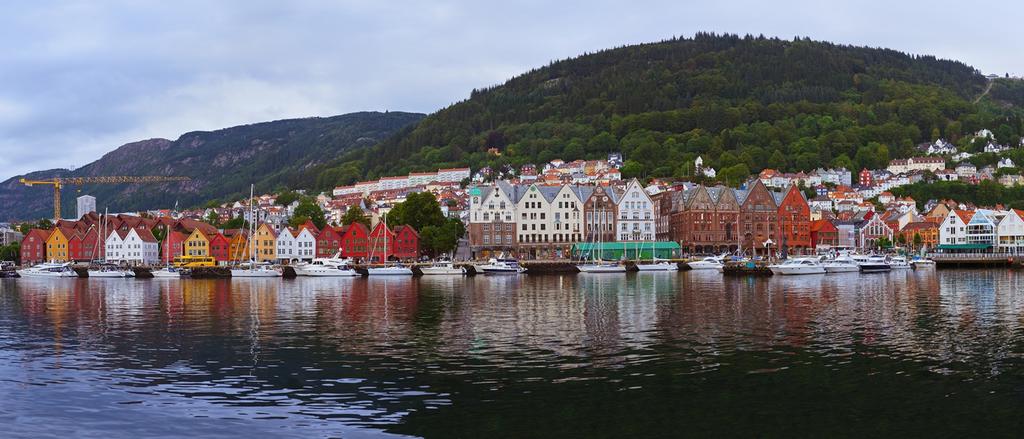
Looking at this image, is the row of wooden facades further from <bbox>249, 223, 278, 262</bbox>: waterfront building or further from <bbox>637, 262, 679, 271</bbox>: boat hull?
<bbox>637, 262, 679, 271</bbox>: boat hull

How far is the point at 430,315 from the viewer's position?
3691 cm

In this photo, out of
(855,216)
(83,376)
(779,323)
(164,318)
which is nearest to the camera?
(83,376)

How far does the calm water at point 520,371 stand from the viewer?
16672 millimetres

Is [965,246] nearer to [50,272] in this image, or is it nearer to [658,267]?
[658,267]

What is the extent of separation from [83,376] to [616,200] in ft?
307

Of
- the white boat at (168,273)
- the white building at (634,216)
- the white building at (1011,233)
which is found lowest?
the white boat at (168,273)

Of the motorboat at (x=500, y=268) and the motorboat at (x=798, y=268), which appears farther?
the motorboat at (x=500, y=268)

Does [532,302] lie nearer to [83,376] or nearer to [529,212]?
[83,376]

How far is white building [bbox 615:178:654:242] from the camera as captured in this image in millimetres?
109812

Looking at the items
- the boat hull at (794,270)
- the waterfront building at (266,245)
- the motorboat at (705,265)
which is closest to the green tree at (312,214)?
the waterfront building at (266,245)

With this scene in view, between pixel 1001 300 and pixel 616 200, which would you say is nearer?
pixel 1001 300

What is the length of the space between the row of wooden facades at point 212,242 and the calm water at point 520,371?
233ft

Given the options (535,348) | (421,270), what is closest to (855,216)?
(421,270)

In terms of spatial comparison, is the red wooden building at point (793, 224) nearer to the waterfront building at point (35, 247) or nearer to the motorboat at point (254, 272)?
the motorboat at point (254, 272)
